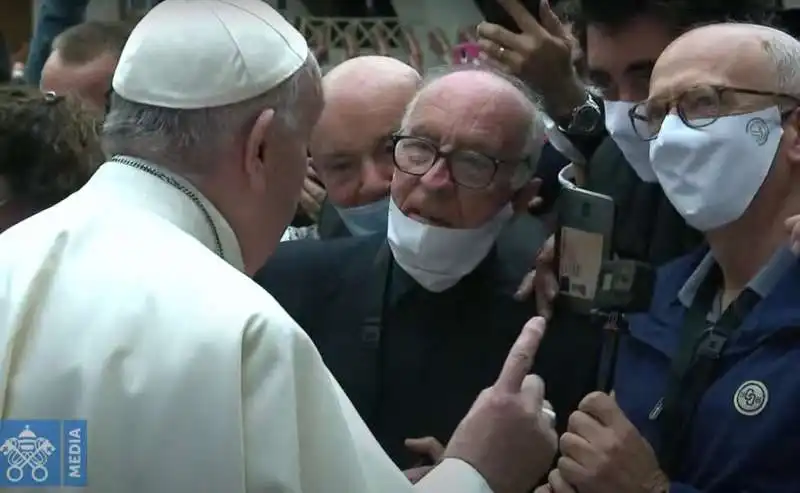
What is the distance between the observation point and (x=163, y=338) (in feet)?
4.13

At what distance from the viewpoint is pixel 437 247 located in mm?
2086

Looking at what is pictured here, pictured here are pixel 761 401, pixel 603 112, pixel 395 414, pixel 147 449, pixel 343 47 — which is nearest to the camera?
pixel 147 449

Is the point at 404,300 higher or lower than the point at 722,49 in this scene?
lower

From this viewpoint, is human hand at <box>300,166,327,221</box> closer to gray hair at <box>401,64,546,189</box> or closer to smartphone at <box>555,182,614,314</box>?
gray hair at <box>401,64,546,189</box>

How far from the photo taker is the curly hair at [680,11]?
2363 millimetres

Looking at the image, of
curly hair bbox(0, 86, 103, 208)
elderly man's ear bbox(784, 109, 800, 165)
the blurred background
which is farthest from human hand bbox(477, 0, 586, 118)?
the blurred background

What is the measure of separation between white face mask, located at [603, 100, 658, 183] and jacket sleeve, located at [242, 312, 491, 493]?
3.82 ft

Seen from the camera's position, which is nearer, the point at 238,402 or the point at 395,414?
the point at 238,402

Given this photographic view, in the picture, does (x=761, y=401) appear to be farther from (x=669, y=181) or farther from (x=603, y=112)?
(x=603, y=112)

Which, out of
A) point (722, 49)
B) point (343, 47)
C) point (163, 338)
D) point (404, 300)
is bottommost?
point (343, 47)

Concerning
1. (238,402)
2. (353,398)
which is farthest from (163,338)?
(353,398)

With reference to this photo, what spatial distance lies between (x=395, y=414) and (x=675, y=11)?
1.03 metres

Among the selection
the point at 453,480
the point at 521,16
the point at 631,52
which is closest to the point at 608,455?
the point at 453,480

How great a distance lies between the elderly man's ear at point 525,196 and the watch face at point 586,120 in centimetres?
38
